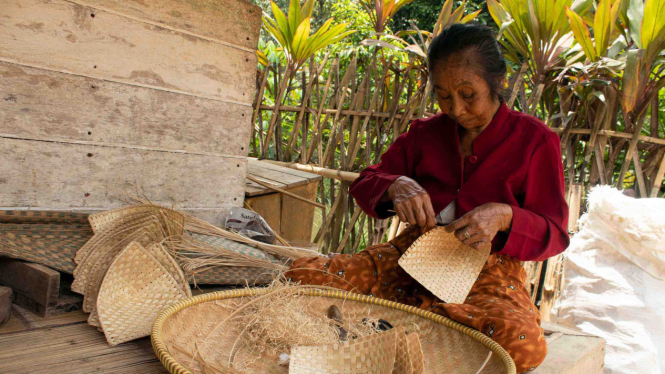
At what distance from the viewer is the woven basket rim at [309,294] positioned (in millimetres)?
921

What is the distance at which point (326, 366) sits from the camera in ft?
3.31

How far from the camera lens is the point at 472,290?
1.46 meters

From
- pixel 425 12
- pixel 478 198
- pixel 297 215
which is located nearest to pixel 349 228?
pixel 297 215

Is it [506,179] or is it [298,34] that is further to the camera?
[298,34]

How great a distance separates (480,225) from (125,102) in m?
1.47

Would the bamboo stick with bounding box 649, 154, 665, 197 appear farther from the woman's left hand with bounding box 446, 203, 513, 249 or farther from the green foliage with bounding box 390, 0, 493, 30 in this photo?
the green foliage with bounding box 390, 0, 493, 30

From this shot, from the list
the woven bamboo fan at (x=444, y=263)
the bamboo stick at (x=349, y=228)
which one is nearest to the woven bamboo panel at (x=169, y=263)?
the woven bamboo fan at (x=444, y=263)

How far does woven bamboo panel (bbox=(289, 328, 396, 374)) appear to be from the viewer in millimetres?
992

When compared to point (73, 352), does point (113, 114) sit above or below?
above

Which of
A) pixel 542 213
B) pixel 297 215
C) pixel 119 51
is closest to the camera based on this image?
pixel 542 213

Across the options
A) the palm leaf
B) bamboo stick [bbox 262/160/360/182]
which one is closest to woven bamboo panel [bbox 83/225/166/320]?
bamboo stick [bbox 262/160/360/182]

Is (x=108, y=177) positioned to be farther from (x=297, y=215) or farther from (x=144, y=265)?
(x=297, y=215)

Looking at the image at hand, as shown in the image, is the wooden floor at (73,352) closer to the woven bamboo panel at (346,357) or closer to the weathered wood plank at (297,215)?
the woven bamboo panel at (346,357)

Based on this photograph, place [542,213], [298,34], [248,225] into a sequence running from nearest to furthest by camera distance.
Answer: [542,213] < [248,225] < [298,34]
